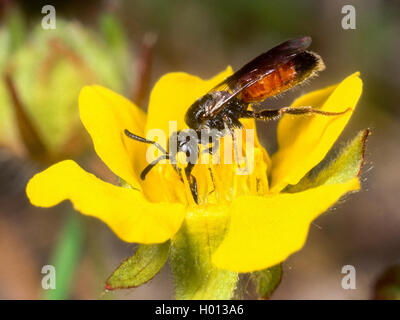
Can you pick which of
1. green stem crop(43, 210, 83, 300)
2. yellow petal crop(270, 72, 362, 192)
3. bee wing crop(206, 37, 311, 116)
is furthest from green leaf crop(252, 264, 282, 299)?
green stem crop(43, 210, 83, 300)

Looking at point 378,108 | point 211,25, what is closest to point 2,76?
point 211,25

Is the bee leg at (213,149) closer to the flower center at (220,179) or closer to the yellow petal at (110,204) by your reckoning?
the flower center at (220,179)

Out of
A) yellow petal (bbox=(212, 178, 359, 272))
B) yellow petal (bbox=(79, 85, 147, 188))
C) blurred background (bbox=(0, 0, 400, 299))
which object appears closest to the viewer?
yellow petal (bbox=(212, 178, 359, 272))

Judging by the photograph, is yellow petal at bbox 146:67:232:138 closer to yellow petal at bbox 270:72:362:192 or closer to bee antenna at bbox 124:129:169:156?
bee antenna at bbox 124:129:169:156

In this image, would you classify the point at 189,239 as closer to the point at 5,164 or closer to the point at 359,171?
the point at 359,171

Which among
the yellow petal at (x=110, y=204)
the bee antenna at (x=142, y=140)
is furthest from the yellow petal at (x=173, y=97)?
the yellow petal at (x=110, y=204)
